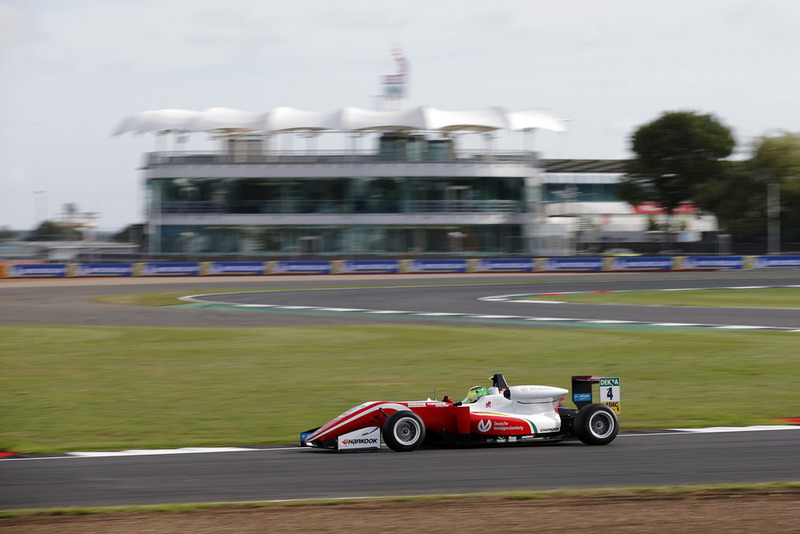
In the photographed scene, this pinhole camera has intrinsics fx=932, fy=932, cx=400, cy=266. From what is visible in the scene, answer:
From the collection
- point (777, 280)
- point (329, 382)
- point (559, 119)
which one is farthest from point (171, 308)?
point (559, 119)

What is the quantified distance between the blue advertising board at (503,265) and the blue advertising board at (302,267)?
8424mm

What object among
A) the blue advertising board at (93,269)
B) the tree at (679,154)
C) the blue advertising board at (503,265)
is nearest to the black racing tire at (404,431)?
the blue advertising board at (93,269)

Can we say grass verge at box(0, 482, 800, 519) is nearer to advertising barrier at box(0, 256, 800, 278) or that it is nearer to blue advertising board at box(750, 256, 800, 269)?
advertising barrier at box(0, 256, 800, 278)

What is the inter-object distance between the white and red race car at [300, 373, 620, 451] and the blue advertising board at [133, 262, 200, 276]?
142 ft

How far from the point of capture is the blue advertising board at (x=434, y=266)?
52.4 meters

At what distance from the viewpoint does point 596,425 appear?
9016mm

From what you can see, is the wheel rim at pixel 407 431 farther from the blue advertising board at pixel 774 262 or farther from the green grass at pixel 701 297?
the blue advertising board at pixel 774 262

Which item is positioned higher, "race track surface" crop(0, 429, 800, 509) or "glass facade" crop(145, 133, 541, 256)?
"glass facade" crop(145, 133, 541, 256)

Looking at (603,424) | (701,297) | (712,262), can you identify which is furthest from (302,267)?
(603,424)

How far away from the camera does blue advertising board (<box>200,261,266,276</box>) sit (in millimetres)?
50750

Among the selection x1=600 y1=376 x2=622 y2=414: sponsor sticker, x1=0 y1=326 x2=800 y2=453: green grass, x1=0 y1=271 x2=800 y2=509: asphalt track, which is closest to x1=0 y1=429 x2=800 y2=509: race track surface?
x1=0 y1=271 x2=800 y2=509: asphalt track

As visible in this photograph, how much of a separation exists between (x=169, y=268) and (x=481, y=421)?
44096 mm

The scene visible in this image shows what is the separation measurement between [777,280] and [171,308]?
90.1 feet

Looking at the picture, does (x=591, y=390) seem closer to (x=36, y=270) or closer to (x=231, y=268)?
(x=231, y=268)
